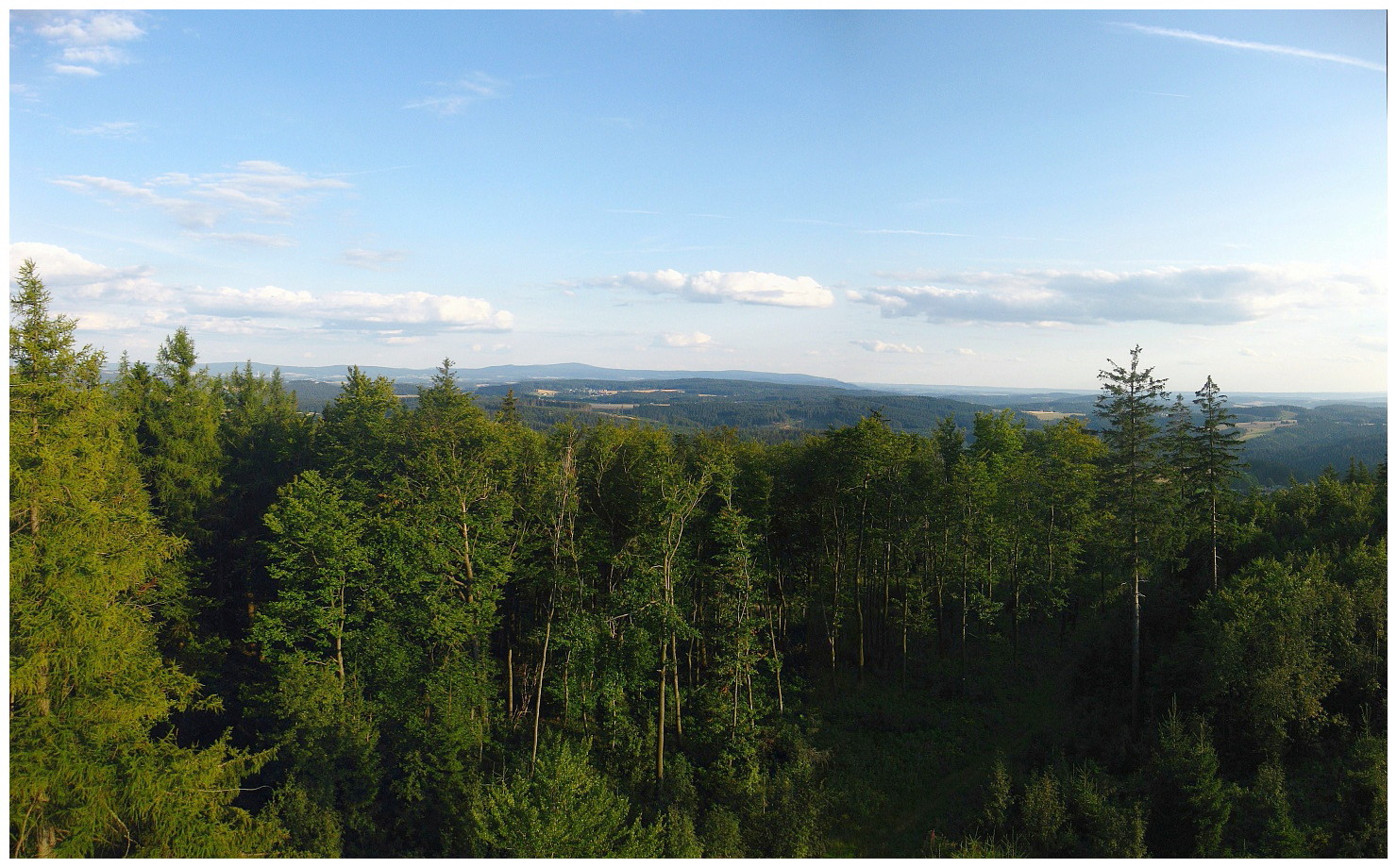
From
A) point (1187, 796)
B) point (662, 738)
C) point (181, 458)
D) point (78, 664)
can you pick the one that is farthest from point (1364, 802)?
point (181, 458)

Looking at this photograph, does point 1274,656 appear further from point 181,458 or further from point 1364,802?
point 181,458

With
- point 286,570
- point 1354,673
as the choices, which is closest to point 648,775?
point 286,570

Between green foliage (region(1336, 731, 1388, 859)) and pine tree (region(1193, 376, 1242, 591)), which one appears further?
pine tree (region(1193, 376, 1242, 591))

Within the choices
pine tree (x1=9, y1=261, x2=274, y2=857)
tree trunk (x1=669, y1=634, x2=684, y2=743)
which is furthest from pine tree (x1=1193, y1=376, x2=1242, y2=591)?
pine tree (x1=9, y1=261, x2=274, y2=857)

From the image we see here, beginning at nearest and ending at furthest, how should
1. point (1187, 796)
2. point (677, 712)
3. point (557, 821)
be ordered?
point (557, 821) → point (1187, 796) → point (677, 712)

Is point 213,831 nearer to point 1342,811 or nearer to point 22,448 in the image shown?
point 22,448

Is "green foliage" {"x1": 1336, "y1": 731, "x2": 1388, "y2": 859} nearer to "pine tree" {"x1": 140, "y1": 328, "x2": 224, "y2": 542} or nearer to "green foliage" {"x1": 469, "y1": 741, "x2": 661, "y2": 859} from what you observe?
"green foliage" {"x1": 469, "y1": 741, "x2": 661, "y2": 859}
